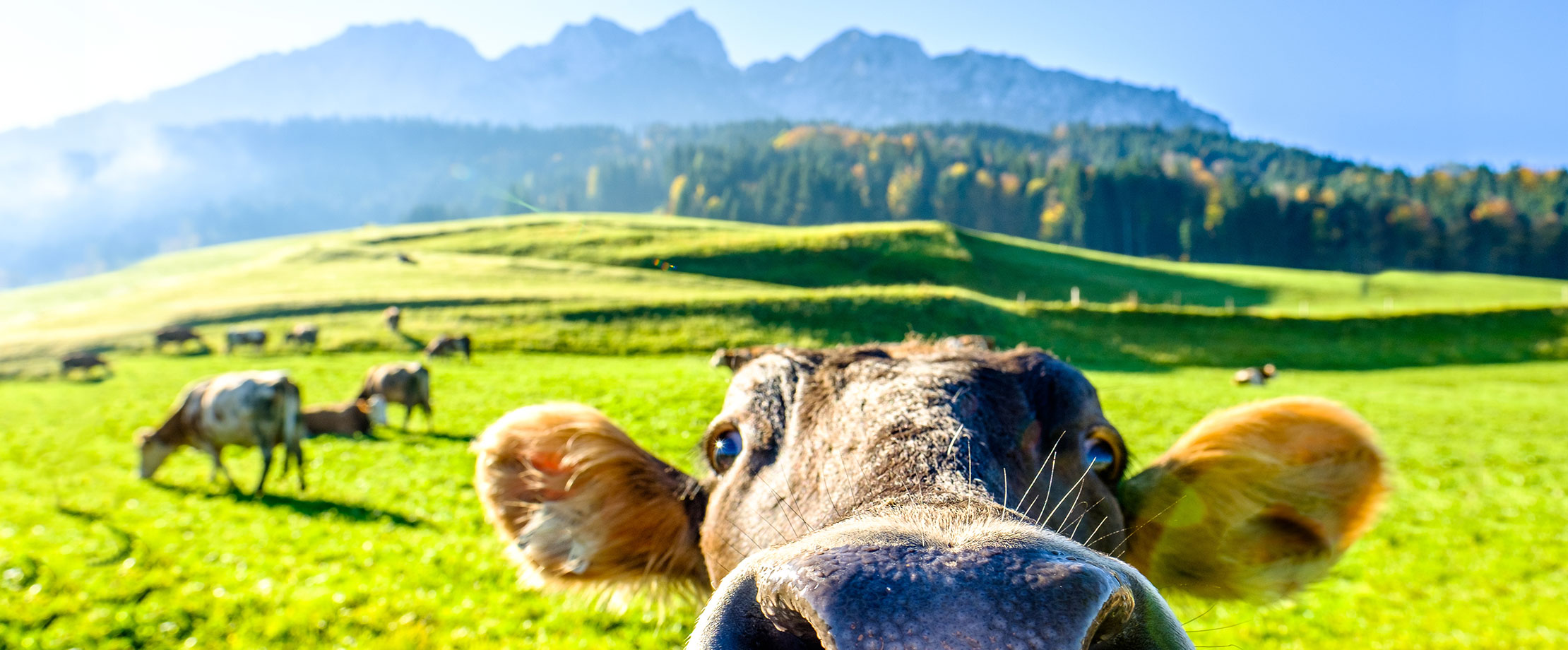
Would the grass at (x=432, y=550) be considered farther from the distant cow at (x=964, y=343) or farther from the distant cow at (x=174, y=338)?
the distant cow at (x=174, y=338)

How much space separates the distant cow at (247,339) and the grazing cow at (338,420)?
22.1 metres

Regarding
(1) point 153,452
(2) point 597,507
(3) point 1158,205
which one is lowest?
(1) point 153,452

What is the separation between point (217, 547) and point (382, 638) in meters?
4.69

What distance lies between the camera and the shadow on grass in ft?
33.2

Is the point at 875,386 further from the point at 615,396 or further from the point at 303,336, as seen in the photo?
the point at 303,336

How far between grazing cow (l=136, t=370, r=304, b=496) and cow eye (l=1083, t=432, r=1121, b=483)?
13.3 meters

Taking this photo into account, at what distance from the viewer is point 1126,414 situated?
65.4ft

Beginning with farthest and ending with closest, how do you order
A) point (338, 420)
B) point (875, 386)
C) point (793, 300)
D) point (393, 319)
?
1. point (793, 300)
2. point (393, 319)
3. point (338, 420)
4. point (875, 386)

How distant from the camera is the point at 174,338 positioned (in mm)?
35375

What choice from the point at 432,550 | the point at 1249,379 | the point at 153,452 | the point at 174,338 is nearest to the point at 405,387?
the point at 153,452

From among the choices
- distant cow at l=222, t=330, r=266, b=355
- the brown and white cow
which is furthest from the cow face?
distant cow at l=222, t=330, r=266, b=355

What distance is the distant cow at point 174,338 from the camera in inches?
1388

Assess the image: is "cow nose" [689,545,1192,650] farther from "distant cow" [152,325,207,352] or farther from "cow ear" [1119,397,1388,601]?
"distant cow" [152,325,207,352]

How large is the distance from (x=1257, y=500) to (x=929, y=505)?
238cm
